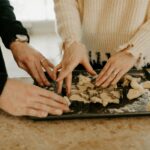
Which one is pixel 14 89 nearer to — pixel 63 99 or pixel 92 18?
pixel 63 99

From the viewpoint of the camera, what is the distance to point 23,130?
3.21ft

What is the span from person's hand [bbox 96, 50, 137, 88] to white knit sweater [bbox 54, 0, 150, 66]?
33 millimetres

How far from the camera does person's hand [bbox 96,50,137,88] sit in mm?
1210

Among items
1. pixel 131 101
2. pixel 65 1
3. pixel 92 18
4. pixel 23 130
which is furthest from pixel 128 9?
pixel 23 130

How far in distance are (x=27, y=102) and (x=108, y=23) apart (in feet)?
1.89

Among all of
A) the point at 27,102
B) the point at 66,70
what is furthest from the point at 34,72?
the point at 27,102

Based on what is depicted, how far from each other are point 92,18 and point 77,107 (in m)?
0.52

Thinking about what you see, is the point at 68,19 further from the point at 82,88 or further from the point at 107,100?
the point at 107,100

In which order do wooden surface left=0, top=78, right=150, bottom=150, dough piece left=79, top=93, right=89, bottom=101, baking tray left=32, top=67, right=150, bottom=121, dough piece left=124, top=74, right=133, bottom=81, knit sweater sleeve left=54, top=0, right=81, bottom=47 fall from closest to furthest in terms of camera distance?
1. wooden surface left=0, top=78, right=150, bottom=150
2. baking tray left=32, top=67, right=150, bottom=121
3. dough piece left=79, top=93, right=89, bottom=101
4. dough piece left=124, top=74, right=133, bottom=81
5. knit sweater sleeve left=54, top=0, right=81, bottom=47

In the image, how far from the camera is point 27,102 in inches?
40.6

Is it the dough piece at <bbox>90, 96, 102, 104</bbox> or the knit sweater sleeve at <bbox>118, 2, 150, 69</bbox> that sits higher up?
the knit sweater sleeve at <bbox>118, 2, 150, 69</bbox>

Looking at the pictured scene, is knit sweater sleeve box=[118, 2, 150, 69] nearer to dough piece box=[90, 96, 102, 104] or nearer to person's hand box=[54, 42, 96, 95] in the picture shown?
person's hand box=[54, 42, 96, 95]

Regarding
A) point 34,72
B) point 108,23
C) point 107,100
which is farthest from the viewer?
point 108,23

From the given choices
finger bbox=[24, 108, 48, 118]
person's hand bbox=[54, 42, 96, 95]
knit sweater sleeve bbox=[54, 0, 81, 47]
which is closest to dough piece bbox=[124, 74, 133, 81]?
person's hand bbox=[54, 42, 96, 95]
